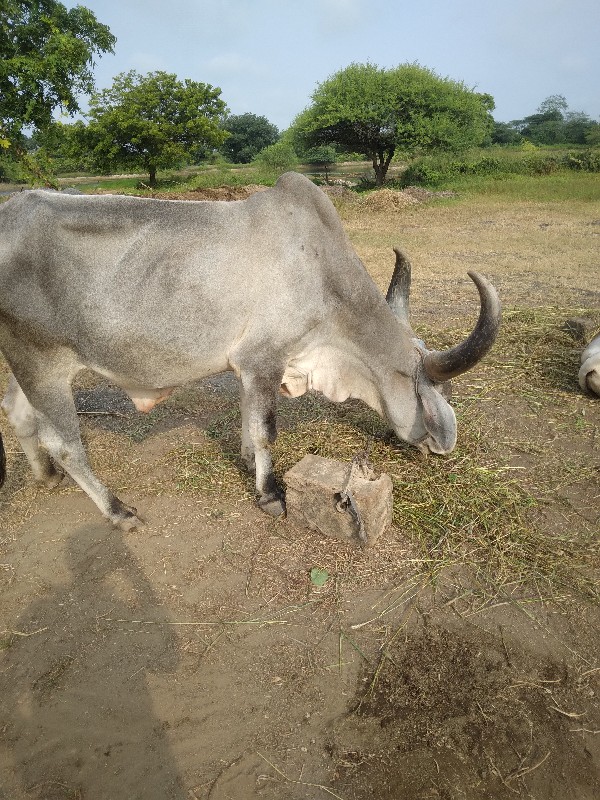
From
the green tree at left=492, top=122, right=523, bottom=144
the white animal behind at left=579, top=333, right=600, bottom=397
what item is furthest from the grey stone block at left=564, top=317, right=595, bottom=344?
the green tree at left=492, top=122, right=523, bottom=144

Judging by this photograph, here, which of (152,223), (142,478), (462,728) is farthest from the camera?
(142,478)

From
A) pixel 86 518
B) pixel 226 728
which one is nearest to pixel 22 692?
pixel 226 728

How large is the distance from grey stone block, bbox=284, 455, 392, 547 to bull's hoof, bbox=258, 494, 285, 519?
0.55ft

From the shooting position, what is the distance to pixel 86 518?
408 cm

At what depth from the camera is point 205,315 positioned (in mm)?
3646

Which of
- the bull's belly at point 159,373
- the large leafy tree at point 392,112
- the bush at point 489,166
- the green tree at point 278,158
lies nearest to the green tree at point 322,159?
the green tree at point 278,158

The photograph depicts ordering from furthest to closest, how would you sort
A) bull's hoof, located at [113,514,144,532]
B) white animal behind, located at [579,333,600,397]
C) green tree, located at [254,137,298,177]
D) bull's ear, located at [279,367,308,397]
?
1. green tree, located at [254,137,298,177]
2. white animal behind, located at [579,333,600,397]
3. bull's ear, located at [279,367,308,397]
4. bull's hoof, located at [113,514,144,532]

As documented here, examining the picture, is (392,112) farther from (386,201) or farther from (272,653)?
(272,653)

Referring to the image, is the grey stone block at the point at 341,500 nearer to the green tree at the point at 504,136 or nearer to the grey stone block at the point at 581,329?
the grey stone block at the point at 581,329

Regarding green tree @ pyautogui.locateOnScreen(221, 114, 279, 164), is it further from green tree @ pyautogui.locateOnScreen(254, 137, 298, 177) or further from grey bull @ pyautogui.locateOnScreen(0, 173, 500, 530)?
grey bull @ pyautogui.locateOnScreen(0, 173, 500, 530)

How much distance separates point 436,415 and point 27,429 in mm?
2811

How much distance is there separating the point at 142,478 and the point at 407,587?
2174mm

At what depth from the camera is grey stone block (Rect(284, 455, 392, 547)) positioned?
3480 millimetres

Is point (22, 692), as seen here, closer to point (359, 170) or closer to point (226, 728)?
point (226, 728)
